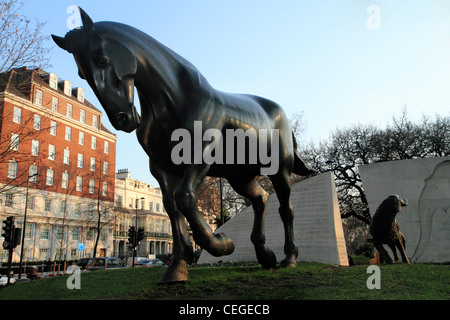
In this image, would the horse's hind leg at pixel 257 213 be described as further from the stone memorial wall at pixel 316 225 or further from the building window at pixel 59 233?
the building window at pixel 59 233

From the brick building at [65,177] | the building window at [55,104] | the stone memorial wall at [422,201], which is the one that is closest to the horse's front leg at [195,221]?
the stone memorial wall at [422,201]

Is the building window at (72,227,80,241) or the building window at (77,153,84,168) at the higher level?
the building window at (77,153,84,168)

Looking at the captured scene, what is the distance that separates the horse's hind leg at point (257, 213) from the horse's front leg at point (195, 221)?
1.67 m

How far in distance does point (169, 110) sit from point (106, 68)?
740mm

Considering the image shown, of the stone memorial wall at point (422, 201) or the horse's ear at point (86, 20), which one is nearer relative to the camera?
the horse's ear at point (86, 20)

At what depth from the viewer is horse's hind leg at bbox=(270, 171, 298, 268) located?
5394mm

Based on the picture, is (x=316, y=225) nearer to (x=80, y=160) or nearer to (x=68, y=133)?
(x=68, y=133)

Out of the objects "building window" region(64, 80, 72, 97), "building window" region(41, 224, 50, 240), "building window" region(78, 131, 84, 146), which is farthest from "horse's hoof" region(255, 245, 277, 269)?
"building window" region(64, 80, 72, 97)

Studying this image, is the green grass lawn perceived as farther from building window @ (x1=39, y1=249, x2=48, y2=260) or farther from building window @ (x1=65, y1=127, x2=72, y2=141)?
building window @ (x1=65, y1=127, x2=72, y2=141)

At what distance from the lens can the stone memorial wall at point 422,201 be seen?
630 inches

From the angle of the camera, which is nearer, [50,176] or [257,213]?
[257,213]

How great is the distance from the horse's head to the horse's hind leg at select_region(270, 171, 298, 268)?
2732 mm

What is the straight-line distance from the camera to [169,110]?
3.66 m

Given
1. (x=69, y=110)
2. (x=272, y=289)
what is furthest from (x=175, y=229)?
(x=69, y=110)
